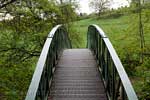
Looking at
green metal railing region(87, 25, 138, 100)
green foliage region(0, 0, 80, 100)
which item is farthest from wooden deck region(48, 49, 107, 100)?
green foliage region(0, 0, 80, 100)

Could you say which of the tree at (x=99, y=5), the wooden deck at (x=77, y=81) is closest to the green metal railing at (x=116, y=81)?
the wooden deck at (x=77, y=81)

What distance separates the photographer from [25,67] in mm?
16406

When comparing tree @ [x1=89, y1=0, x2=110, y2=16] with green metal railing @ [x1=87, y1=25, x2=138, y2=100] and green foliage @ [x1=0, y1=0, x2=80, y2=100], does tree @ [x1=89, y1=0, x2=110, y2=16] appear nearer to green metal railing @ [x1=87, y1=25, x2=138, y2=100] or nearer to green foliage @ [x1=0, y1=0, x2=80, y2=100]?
green foliage @ [x1=0, y1=0, x2=80, y2=100]

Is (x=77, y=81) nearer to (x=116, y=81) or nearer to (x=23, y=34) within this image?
(x=116, y=81)

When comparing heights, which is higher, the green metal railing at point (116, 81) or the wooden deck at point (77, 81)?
the green metal railing at point (116, 81)

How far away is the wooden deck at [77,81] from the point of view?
29.0 feet

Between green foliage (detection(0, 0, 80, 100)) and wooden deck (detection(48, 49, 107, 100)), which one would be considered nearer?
wooden deck (detection(48, 49, 107, 100))

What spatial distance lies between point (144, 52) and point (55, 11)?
16.0 feet

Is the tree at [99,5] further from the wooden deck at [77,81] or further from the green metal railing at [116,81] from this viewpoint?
the green metal railing at [116,81]

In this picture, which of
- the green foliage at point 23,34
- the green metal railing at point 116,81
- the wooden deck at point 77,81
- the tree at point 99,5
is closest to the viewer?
the green metal railing at point 116,81

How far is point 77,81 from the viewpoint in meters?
9.90

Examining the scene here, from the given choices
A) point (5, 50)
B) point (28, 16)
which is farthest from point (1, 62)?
point (28, 16)

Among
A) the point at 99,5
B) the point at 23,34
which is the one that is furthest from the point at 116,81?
the point at 99,5

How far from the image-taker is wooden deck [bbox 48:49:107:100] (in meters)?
8.84
